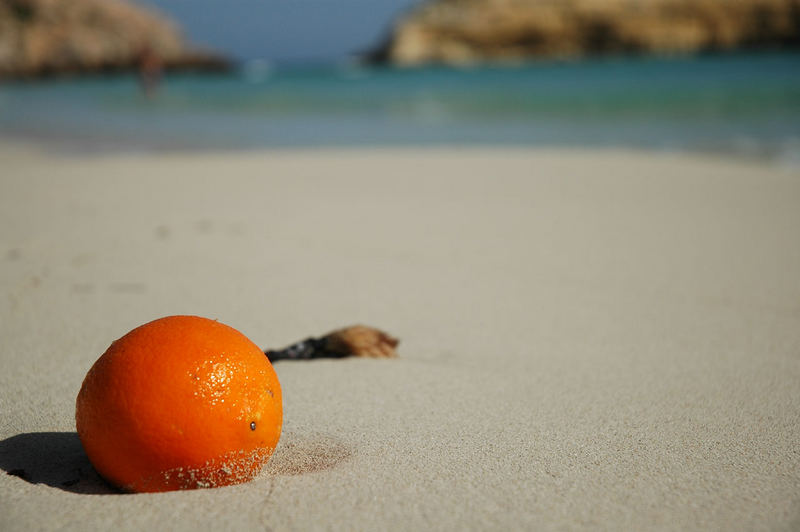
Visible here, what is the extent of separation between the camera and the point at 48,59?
184ft

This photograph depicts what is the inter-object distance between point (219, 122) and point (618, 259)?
1231 cm

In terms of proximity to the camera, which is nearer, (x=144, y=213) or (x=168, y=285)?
(x=168, y=285)

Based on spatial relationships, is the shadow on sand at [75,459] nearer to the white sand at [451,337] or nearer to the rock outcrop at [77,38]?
the white sand at [451,337]

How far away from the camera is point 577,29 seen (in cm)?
6831

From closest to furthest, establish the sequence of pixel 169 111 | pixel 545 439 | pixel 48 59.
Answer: pixel 545 439 < pixel 169 111 < pixel 48 59

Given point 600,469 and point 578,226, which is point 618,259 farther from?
point 600,469

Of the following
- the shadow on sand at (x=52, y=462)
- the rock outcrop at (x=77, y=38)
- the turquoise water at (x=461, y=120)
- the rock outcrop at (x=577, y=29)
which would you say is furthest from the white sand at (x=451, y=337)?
the rock outcrop at (x=577, y=29)

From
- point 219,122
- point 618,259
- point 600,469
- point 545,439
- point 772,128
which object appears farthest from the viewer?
point 219,122

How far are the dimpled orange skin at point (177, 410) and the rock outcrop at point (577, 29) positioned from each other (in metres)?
71.4

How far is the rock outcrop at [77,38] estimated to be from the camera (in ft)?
178

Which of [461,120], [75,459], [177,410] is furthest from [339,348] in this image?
[461,120]

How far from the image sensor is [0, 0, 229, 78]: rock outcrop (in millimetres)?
54344

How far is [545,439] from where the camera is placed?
6.79 feet

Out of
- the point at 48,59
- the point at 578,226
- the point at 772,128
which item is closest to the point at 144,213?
the point at 578,226
